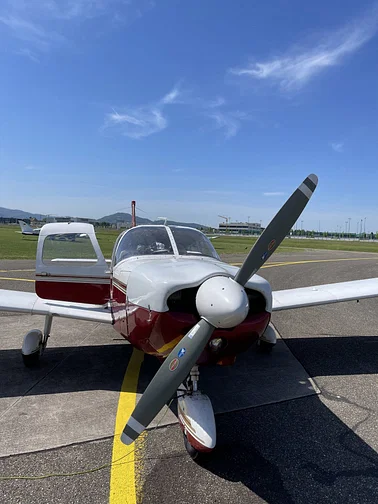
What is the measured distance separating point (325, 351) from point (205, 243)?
2950mm

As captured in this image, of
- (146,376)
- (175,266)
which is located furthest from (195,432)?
(146,376)

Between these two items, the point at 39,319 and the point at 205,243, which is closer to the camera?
the point at 205,243

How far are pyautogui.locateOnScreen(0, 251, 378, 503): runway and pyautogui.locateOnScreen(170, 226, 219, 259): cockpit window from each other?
1.69 meters

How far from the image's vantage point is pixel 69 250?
19.2ft

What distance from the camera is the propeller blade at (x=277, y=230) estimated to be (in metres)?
3.03

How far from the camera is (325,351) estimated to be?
604 cm

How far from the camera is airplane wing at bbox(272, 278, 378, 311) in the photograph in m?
5.91

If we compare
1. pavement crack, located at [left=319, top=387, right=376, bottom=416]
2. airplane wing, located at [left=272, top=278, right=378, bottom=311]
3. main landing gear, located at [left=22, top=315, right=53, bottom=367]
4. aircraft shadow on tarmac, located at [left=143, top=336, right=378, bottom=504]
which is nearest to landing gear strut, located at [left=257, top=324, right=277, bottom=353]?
airplane wing, located at [left=272, top=278, right=378, bottom=311]

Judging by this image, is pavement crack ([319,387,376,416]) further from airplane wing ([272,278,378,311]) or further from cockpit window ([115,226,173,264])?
cockpit window ([115,226,173,264])

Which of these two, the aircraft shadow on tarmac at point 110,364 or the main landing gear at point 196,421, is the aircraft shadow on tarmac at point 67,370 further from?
the main landing gear at point 196,421

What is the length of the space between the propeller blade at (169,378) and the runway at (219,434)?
0.51m

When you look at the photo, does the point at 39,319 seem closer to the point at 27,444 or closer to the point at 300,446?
the point at 27,444

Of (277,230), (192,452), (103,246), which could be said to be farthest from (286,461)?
(103,246)

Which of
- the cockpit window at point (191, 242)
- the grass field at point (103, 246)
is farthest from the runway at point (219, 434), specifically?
the grass field at point (103, 246)
